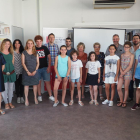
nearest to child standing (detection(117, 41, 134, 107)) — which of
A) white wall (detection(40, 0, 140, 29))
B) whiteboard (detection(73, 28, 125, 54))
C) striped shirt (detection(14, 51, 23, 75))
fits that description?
whiteboard (detection(73, 28, 125, 54))

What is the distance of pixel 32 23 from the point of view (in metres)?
5.63

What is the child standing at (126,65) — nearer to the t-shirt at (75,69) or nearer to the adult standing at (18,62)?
the t-shirt at (75,69)

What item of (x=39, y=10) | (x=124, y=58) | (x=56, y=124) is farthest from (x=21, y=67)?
(x=124, y=58)

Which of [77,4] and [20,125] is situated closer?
[20,125]

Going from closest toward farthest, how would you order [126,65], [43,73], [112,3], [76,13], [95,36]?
[126,65] < [43,73] < [112,3] < [95,36] < [76,13]

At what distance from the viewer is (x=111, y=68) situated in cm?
349

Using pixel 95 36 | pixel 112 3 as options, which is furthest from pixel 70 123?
pixel 112 3

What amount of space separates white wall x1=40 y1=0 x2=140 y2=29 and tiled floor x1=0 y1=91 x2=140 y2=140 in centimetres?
319

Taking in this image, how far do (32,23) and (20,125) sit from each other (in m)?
3.91

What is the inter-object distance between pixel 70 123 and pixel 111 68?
1485 mm

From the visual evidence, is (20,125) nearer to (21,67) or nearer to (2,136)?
(2,136)

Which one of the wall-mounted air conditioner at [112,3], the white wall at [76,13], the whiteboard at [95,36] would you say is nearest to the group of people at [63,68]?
the whiteboard at [95,36]

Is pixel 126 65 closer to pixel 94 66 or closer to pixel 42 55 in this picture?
pixel 94 66

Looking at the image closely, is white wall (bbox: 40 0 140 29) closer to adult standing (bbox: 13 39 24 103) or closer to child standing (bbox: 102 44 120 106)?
adult standing (bbox: 13 39 24 103)
